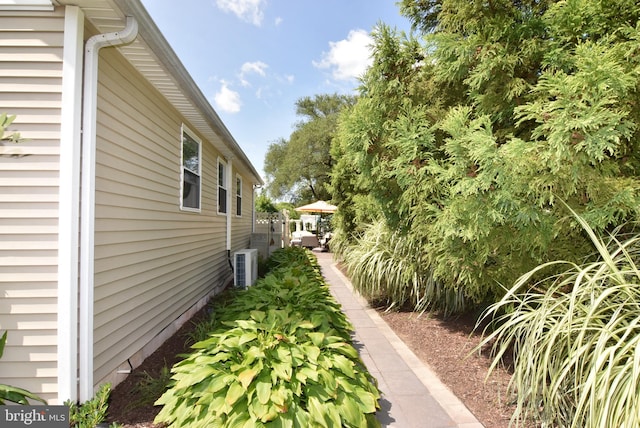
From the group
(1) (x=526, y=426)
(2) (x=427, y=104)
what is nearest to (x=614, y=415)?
(1) (x=526, y=426)

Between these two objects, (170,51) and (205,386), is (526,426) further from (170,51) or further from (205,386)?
(170,51)

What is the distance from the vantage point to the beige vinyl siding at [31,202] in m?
2.27

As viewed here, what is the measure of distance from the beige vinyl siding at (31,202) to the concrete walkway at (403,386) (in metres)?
2.62

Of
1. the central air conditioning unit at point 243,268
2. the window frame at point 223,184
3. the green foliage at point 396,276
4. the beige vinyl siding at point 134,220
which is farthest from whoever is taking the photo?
the window frame at point 223,184

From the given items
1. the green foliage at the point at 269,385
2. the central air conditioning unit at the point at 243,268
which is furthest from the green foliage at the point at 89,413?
the central air conditioning unit at the point at 243,268

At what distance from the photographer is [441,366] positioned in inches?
132

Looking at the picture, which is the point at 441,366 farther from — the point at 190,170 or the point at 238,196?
the point at 238,196

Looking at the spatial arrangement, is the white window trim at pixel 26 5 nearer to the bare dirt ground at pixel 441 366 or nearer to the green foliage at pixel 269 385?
the green foliage at pixel 269 385

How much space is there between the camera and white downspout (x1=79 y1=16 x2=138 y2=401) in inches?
92.1

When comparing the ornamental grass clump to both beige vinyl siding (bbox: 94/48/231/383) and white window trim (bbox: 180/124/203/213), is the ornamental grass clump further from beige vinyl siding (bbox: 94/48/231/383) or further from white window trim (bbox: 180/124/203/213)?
white window trim (bbox: 180/124/203/213)

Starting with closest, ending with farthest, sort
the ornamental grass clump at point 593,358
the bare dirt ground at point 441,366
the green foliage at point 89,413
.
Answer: the ornamental grass clump at point 593,358 < the green foliage at point 89,413 < the bare dirt ground at point 441,366

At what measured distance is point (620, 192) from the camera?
2.27m

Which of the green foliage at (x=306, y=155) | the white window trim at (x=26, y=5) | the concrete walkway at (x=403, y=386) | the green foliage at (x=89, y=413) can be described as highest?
the green foliage at (x=306, y=155)

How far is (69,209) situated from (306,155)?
20000 mm
